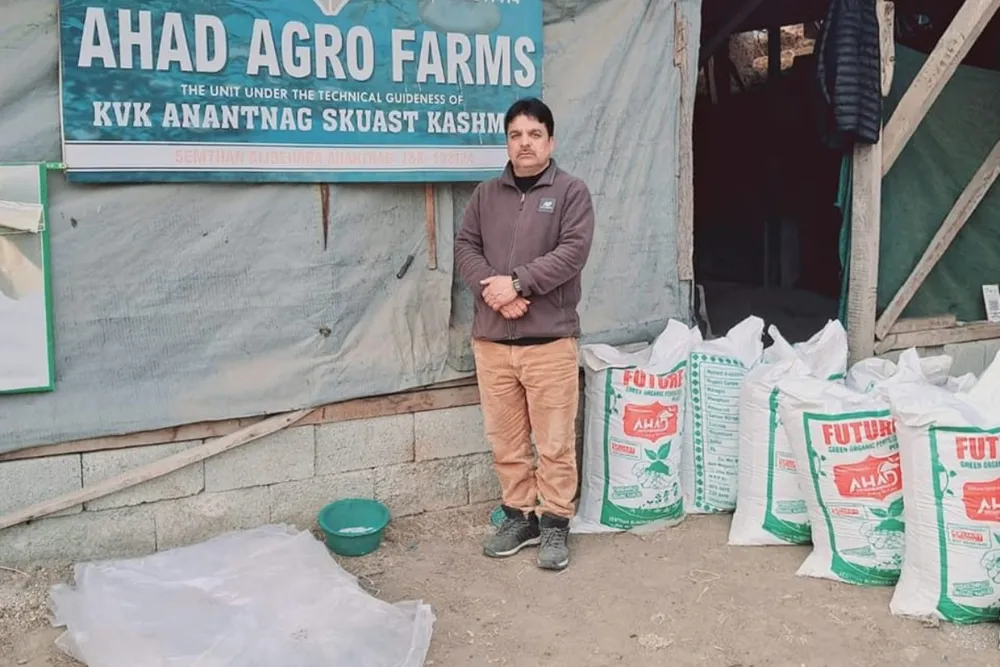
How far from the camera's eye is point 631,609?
11.5ft

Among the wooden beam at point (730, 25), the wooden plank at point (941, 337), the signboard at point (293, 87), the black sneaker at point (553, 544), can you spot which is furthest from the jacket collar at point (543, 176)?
the wooden beam at point (730, 25)

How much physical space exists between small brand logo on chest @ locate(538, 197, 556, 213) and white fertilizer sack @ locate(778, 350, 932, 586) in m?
1.12

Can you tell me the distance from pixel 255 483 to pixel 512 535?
3.46 ft

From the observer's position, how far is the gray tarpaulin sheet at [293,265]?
138 inches

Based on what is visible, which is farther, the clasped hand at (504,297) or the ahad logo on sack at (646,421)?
the ahad logo on sack at (646,421)

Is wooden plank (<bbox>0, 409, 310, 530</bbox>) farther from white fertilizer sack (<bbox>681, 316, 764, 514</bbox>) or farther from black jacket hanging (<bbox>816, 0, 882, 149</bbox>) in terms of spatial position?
black jacket hanging (<bbox>816, 0, 882, 149</bbox>)

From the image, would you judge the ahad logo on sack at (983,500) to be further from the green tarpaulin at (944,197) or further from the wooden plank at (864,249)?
the green tarpaulin at (944,197)

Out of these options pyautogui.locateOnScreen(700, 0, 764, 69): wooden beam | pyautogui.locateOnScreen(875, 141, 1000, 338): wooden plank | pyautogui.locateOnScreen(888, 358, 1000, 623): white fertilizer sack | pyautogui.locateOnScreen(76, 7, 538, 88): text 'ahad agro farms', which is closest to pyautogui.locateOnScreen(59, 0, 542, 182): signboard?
pyautogui.locateOnScreen(76, 7, 538, 88): text 'ahad agro farms'

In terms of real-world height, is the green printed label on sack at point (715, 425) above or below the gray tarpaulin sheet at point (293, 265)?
below

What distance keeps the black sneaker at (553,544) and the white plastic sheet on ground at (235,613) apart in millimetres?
671

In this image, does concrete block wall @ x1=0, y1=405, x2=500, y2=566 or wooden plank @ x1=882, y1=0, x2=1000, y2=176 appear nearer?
concrete block wall @ x1=0, y1=405, x2=500, y2=566

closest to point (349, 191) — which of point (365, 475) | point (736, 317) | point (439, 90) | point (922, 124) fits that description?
point (439, 90)

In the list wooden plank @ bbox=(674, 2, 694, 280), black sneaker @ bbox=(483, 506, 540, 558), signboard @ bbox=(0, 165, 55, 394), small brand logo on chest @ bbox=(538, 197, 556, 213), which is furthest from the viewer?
wooden plank @ bbox=(674, 2, 694, 280)

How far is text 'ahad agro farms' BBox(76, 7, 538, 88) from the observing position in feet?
11.2
